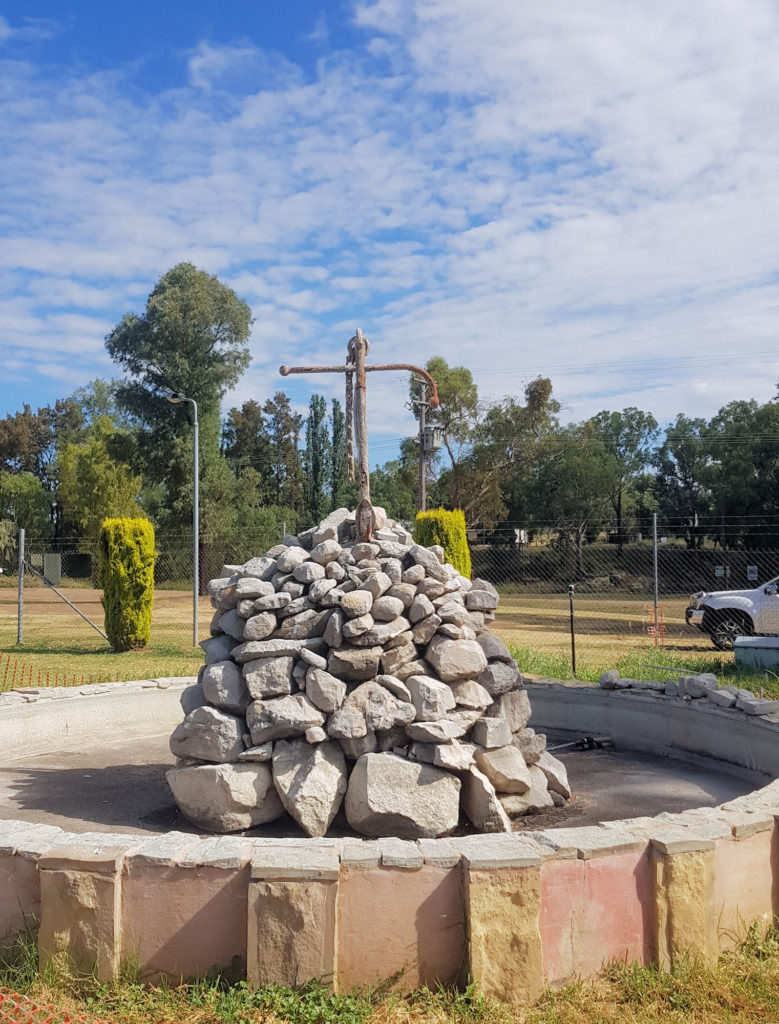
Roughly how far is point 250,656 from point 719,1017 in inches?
121

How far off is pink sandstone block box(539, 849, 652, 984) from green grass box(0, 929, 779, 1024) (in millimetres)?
62

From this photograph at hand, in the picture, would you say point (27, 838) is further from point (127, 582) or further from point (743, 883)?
point (127, 582)

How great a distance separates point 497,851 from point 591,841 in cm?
44

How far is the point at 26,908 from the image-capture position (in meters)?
3.48

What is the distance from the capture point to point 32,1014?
294cm

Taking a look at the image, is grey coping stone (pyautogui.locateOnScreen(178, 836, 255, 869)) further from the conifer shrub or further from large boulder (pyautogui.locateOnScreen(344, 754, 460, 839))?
the conifer shrub

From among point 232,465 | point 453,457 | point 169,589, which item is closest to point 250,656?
point 169,589

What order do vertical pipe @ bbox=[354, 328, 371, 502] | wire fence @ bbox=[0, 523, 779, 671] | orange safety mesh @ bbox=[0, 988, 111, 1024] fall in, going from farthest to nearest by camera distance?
wire fence @ bbox=[0, 523, 779, 671], vertical pipe @ bbox=[354, 328, 371, 502], orange safety mesh @ bbox=[0, 988, 111, 1024]

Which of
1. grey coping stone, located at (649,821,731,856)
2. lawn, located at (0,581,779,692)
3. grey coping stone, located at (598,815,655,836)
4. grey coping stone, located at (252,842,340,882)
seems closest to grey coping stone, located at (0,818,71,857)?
grey coping stone, located at (252,842,340,882)

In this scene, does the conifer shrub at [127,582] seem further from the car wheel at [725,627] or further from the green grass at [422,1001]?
the green grass at [422,1001]

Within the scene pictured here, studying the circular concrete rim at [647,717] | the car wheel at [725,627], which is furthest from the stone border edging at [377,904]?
the car wheel at [725,627]

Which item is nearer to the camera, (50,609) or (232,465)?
(50,609)

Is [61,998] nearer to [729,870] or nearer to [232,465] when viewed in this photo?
[729,870]

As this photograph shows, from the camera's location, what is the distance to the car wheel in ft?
50.5
